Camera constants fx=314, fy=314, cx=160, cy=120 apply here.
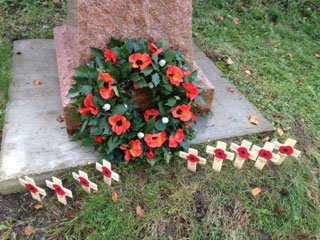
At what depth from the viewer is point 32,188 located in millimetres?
1954

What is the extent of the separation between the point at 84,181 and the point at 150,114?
64cm

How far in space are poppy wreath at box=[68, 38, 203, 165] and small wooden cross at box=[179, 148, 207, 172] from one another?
79mm

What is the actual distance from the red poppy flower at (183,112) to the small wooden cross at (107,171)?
0.55 meters

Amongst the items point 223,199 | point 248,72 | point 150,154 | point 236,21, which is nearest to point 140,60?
point 150,154

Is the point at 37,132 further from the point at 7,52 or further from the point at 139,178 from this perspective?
the point at 7,52

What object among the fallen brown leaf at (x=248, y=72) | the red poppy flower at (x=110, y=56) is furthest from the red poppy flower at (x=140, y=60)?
the fallen brown leaf at (x=248, y=72)

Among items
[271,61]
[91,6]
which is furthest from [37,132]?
[271,61]

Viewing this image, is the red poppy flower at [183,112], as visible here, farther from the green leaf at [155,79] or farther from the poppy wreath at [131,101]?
the green leaf at [155,79]

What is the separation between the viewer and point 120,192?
2.10 meters

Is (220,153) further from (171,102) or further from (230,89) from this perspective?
(230,89)

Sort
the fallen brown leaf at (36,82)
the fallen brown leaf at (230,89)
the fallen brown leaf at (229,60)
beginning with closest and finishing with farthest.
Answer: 1. the fallen brown leaf at (36,82)
2. the fallen brown leaf at (230,89)
3. the fallen brown leaf at (229,60)

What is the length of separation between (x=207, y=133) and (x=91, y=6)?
1.29m

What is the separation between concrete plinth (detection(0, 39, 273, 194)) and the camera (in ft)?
7.04

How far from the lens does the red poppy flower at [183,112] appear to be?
213 cm
